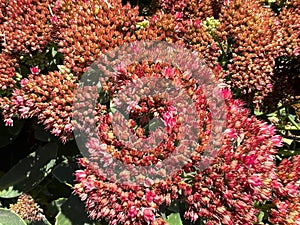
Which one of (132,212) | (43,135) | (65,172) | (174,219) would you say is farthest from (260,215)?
(43,135)

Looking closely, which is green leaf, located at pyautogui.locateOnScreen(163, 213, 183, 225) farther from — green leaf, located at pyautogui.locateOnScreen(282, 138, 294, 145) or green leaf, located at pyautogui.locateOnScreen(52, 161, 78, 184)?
green leaf, located at pyautogui.locateOnScreen(282, 138, 294, 145)

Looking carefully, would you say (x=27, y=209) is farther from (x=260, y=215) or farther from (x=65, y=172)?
(x=260, y=215)

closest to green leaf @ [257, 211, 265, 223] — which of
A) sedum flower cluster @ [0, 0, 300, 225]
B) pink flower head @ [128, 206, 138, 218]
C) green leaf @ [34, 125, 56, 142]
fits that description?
sedum flower cluster @ [0, 0, 300, 225]

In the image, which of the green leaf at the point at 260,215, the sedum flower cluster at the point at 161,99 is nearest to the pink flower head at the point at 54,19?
the sedum flower cluster at the point at 161,99

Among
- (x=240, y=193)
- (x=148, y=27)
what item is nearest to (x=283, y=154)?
(x=240, y=193)

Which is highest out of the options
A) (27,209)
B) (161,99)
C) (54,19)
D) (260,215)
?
(54,19)

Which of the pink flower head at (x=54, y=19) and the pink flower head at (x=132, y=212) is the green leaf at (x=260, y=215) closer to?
the pink flower head at (x=132, y=212)

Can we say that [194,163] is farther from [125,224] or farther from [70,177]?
[70,177]
